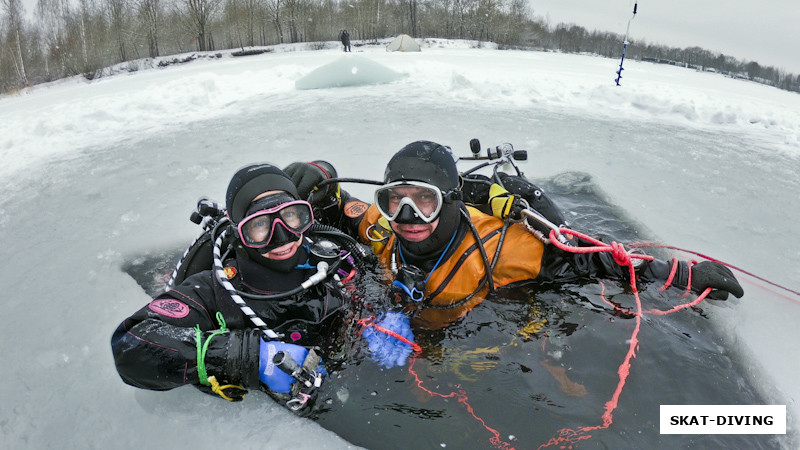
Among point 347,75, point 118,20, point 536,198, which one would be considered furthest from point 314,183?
point 118,20

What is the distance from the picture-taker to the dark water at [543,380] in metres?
1.75

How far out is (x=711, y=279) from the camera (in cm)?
233

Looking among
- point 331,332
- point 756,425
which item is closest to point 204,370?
point 331,332

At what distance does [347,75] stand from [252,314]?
8403 mm

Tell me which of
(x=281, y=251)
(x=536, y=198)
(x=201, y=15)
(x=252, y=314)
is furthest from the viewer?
(x=201, y=15)

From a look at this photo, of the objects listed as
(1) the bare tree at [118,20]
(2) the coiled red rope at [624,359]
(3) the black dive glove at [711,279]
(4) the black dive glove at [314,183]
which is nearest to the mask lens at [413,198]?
(2) the coiled red rope at [624,359]

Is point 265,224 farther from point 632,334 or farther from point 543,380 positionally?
point 632,334

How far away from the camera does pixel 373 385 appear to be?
2006 mm

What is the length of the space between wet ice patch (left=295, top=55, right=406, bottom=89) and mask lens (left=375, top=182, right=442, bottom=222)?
7.78m

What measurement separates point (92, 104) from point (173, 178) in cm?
381

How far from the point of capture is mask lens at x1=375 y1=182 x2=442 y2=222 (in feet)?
7.04

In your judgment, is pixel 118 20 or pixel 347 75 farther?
pixel 118 20

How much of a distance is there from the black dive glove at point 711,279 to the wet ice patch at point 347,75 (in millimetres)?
8068

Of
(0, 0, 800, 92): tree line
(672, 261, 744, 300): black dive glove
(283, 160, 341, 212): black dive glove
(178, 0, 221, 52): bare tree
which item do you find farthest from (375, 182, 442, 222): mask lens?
(178, 0, 221, 52): bare tree
